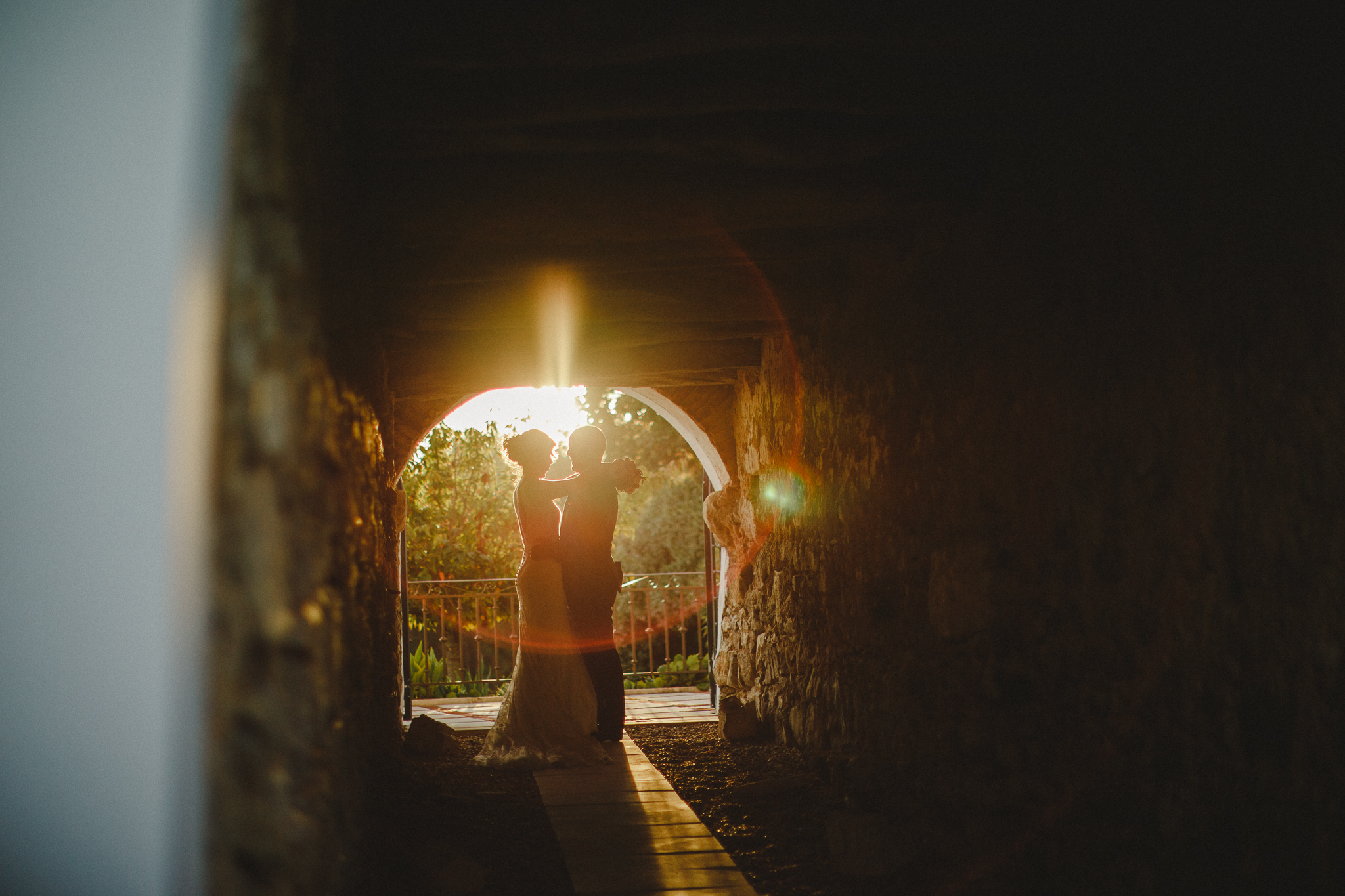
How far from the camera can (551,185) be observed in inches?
110

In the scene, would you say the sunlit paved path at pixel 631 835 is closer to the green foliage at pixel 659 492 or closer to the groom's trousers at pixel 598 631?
the groom's trousers at pixel 598 631

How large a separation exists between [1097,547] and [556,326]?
9.46 feet

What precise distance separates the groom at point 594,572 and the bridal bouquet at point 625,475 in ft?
0.31

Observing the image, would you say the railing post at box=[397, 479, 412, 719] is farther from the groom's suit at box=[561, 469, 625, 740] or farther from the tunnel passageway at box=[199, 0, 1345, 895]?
the tunnel passageway at box=[199, 0, 1345, 895]

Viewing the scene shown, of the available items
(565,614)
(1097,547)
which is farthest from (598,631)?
(1097,547)

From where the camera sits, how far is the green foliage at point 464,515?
32.2 ft

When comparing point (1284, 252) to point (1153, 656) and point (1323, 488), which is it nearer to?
point (1323, 488)

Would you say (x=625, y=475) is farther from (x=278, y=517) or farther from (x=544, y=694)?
(x=278, y=517)

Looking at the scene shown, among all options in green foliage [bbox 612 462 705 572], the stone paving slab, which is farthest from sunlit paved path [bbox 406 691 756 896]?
green foliage [bbox 612 462 705 572]

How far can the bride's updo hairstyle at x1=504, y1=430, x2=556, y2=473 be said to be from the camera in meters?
5.05

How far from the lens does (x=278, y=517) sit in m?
1.05

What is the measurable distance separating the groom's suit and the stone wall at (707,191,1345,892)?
5.60ft

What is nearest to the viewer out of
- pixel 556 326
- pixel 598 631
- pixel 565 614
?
pixel 556 326

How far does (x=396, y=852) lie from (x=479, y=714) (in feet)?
13.4
